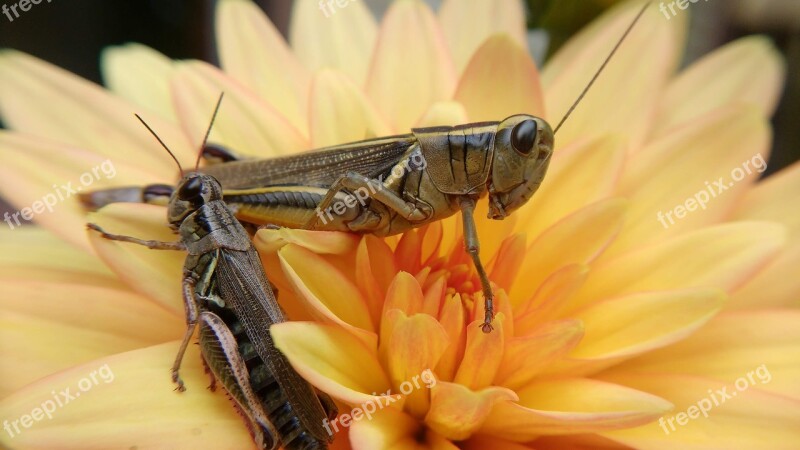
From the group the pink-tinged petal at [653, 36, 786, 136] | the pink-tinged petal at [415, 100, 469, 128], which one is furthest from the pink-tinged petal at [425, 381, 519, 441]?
the pink-tinged petal at [653, 36, 786, 136]

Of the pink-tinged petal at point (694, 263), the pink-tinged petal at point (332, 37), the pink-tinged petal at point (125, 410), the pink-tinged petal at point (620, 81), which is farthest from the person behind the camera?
the pink-tinged petal at point (332, 37)

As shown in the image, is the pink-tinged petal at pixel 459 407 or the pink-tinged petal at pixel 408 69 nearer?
the pink-tinged petal at pixel 459 407

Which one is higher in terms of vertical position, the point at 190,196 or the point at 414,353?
the point at 190,196

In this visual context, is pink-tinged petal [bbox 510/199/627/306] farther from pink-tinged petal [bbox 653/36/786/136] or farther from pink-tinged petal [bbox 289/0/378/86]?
pink-tinged petal [bbox 289/0/378/86]

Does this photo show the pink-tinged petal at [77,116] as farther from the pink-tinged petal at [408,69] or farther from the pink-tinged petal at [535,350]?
the pink-tinged petal at [535,350]

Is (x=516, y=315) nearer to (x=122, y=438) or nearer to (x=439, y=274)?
(x=439, y=274)

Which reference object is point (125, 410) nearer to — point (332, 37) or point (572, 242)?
point (572, 242)

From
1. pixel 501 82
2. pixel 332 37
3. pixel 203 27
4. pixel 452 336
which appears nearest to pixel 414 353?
pixel 452 336

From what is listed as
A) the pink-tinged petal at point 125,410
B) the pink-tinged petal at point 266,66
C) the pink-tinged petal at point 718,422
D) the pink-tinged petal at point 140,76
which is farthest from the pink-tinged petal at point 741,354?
the pink-tinged petal at point 140,76
